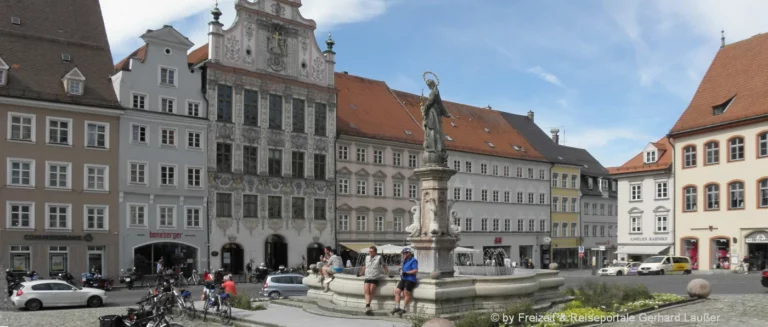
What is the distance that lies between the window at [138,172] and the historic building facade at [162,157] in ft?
0.18

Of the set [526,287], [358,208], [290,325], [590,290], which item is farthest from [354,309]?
[358,208]

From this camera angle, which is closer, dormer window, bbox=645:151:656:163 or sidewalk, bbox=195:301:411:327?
sidewalk, bbox=195:301:411:327

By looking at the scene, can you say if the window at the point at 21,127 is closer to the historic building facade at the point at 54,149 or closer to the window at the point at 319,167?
the historic building facade at the point at 54,149

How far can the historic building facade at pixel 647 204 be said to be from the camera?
5409cm

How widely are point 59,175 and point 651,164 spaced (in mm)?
38772

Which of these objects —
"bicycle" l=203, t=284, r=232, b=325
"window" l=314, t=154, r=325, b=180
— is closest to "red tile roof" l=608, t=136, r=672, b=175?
"window" l=314, t=154, r=325, b=180

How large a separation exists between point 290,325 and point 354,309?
227cm

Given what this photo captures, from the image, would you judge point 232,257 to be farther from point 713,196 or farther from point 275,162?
point 713,196

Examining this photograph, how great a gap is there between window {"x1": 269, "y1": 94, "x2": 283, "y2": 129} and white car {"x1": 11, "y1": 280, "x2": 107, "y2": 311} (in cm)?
2326

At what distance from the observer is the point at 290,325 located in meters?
16.5

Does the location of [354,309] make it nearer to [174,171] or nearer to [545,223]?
[174,171]

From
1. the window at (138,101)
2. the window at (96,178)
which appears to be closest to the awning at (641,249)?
the window at (138,101)

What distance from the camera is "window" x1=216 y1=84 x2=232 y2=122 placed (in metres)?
46.4

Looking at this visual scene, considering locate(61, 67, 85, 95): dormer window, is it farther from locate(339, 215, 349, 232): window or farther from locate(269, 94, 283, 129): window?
locate(339, 215, 349, 232): window
